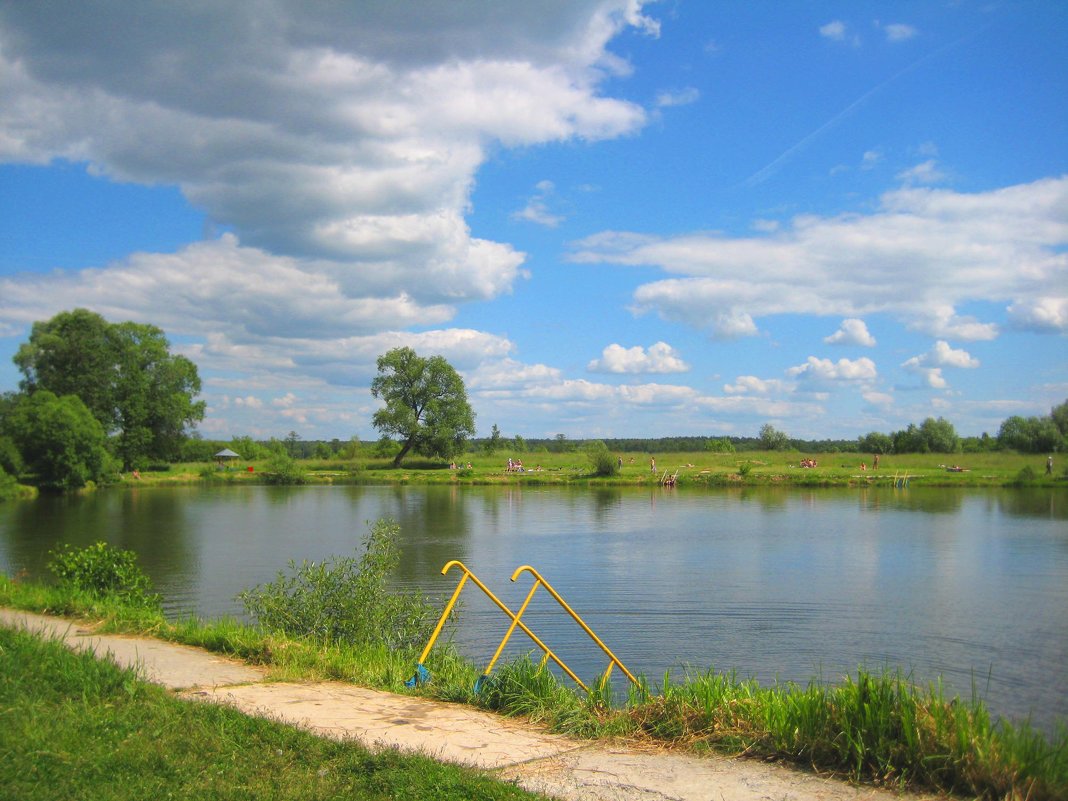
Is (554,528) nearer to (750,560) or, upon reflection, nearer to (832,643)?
(750,560)

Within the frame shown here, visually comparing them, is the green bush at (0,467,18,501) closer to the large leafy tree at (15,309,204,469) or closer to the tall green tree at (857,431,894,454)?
the large leafy tree at (15,309,204,469)

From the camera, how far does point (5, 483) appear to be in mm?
55156

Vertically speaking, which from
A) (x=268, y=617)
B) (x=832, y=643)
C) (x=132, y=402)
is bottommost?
(x=832, y=643)

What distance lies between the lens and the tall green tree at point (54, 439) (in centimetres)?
6009

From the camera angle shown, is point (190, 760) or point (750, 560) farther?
point (750, 560)

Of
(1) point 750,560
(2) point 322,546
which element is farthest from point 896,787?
(2) point 322,546

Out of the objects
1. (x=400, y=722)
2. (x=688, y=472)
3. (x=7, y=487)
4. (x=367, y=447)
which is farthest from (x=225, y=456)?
(x=400, y=722)

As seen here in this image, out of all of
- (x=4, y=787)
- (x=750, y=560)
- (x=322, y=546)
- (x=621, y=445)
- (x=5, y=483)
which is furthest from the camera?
(x=621, y=445)

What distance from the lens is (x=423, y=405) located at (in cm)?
9006

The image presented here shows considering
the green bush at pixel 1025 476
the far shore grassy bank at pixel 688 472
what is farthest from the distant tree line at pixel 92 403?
the green bush at pixel 1025 476

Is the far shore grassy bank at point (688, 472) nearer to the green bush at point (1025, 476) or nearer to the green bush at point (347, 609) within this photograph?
the green bush at point (1025, 476)

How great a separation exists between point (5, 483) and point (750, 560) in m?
49.9

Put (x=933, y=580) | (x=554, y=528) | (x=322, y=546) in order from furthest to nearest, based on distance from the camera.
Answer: (x=554, y=528), (x=322, y=546), (x=933, y=580)

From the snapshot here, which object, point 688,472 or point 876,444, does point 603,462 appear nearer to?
point 688,472
